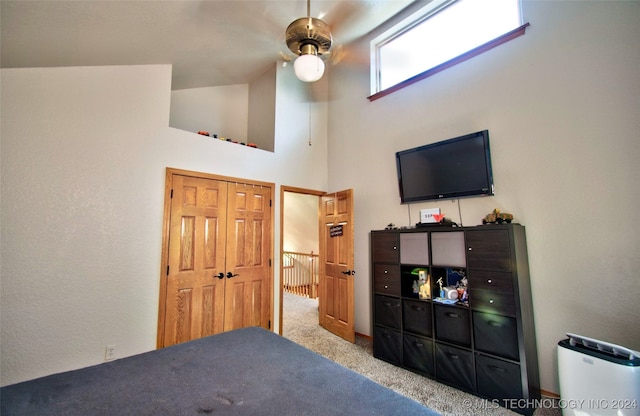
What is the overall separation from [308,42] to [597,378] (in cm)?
308

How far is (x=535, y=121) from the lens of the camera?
2.46m

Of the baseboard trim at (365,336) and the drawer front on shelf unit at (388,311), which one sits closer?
the drawer front on shelf unit at (388,311)

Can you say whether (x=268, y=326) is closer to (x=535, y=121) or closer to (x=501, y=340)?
(x=501, y=340)

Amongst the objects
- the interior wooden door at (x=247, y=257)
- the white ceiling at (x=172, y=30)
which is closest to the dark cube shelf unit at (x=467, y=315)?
the interior wooden door at (x=247, y=257)

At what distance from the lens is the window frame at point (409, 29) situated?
2670 mm

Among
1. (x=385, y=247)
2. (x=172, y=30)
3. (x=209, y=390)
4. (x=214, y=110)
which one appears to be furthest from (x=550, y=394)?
(x=214, y=110)

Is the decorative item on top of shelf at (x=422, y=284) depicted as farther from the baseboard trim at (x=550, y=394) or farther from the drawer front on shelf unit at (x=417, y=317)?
the baseboard trim at (x=550, y=394)

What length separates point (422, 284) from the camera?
9.27 feet

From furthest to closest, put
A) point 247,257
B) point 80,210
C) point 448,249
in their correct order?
point 247,257 < point 448,249 < point 80,210

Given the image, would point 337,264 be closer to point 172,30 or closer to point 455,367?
point 455,367

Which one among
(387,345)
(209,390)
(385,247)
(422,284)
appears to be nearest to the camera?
(209,390)

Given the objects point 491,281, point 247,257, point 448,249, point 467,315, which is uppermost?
point 448,249

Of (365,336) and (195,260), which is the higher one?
(195,260)

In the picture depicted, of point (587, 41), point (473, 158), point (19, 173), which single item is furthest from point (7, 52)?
point (587, 41)
